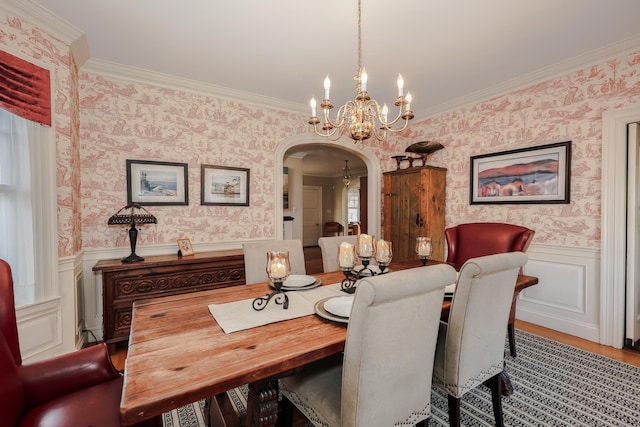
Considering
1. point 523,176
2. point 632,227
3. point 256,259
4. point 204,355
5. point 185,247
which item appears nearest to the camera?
point 204,355

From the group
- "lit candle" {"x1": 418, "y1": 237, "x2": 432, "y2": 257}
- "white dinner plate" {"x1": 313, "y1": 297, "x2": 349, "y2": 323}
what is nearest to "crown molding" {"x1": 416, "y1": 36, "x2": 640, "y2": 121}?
"lit candle" {"x1": 418, "y1": 237, "x2": 432, "y2": 257}

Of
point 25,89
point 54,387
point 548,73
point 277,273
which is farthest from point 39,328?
point 548,73

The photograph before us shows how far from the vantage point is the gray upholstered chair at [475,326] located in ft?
4.21

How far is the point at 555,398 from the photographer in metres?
1.81

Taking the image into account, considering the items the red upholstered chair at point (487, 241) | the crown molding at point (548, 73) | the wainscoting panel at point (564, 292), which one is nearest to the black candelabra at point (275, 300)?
the red upholstered chair at point (487, 241)

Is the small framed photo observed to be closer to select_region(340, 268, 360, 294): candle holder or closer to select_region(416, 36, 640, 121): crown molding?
select_region(340, 268, 360, 294): candle holder

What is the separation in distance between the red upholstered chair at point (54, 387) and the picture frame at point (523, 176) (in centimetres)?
352

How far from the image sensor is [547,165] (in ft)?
9.46

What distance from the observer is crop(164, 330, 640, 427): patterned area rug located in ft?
5.38

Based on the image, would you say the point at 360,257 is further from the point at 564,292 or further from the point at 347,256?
the point at 564,292

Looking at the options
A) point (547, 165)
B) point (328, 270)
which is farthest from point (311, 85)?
point (547, 165)

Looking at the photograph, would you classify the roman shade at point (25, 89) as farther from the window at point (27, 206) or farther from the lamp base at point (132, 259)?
the lamp base at point (132, 259)

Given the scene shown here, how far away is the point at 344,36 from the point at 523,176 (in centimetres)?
234

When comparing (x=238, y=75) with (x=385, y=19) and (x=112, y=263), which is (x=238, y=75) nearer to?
(x=385, y=19)
